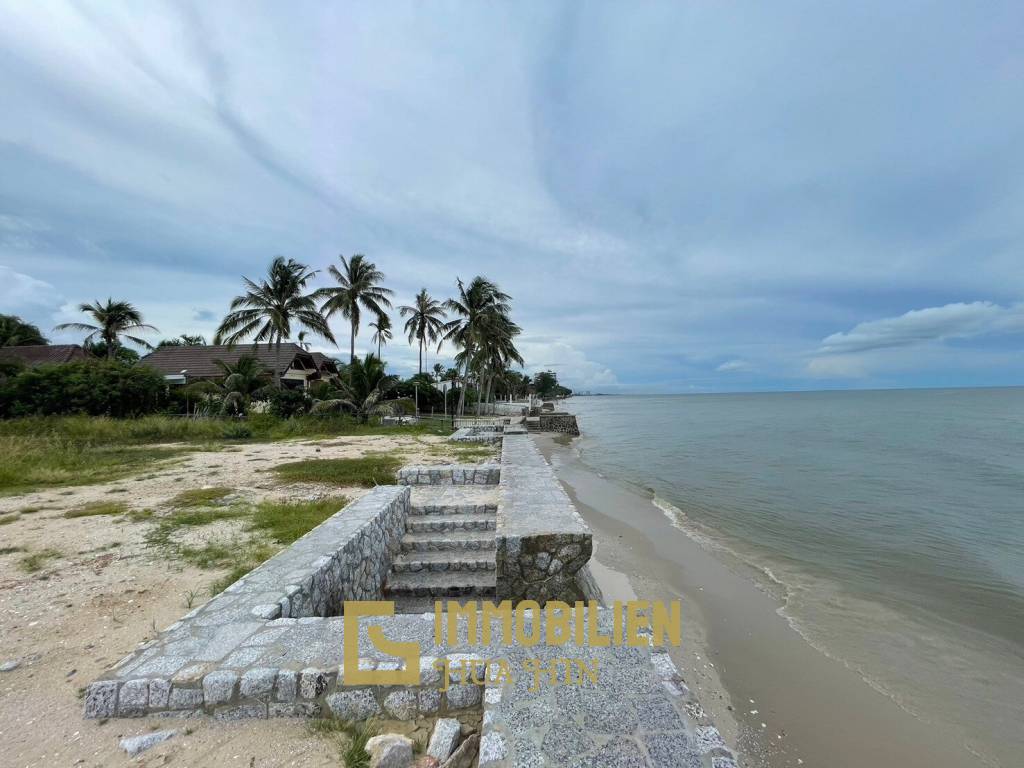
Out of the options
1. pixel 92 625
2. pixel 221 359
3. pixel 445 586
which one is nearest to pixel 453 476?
pixel 445 586

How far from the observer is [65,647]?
10.7ft

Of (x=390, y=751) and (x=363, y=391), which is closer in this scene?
(x=390, y=751)

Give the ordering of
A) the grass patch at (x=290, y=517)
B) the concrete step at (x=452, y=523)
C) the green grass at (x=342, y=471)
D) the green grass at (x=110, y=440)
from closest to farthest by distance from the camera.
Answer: the grass patch at (x=290, y=517)
the concrete step at (x=452, y=523)
the green grass at (x=342, y=471)
the green grass at (x=110, y=440)

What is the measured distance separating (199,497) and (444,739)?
7284mm

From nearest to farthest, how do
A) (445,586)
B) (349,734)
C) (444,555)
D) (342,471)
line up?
(349,734) → (445,586) → (444,555) → (342,471)

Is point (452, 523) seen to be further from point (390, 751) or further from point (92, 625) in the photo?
point (390, 751)

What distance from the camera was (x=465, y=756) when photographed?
7.11 feet

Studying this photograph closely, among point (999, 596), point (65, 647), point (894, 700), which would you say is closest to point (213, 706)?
point (65, 647)

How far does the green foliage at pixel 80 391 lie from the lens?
18.3m

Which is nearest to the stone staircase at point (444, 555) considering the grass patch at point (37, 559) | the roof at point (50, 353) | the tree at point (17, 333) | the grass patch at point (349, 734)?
the grass patch at point (349, 734)

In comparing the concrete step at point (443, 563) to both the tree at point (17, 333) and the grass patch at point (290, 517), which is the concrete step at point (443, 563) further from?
the tree at point (17, 333)

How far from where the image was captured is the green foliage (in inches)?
722

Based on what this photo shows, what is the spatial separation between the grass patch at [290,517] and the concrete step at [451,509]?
128 centimetres

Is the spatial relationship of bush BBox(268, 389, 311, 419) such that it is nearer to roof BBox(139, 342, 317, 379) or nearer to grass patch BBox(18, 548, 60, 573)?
roof BBox(139, 342, 317, 379)
